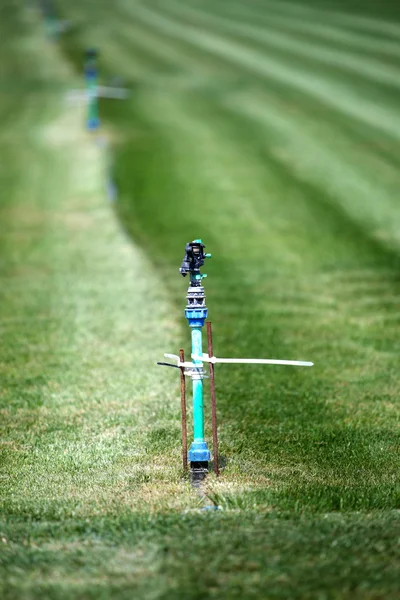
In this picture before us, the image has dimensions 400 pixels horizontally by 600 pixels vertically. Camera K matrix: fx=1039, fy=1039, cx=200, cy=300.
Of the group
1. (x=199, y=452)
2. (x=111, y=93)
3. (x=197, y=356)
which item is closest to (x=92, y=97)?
(x=111, y=93)

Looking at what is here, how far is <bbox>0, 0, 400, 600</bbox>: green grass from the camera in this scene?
6.48 m

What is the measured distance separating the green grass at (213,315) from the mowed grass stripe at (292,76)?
4.8 inches

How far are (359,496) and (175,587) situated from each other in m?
2.36

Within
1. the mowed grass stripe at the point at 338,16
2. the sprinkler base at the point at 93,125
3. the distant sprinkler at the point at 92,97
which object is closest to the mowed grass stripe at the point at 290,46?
the mowed grass stripe at the point at 338,16

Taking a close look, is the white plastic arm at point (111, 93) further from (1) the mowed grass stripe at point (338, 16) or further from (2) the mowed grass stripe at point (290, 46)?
(1) the mowed grass stripe at point (338, 16)

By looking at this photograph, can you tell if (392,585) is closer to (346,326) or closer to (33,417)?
(33,417)

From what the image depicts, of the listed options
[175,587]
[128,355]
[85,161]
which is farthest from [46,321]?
[85,161]

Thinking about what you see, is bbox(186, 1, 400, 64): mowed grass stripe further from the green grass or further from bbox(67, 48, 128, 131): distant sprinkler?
bbox(67, 48, 128, 131): distant sprinkler

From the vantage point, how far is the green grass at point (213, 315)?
21.2ft

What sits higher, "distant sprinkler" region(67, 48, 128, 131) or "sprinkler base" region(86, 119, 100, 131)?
"distant sprinkler" region(67, 48, 128, 131)

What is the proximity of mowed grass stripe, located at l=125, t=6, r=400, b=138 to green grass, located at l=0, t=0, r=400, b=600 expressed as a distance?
4.8 inches

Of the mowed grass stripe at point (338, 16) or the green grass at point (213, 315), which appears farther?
the mowed grass stripe at point (338, 16)

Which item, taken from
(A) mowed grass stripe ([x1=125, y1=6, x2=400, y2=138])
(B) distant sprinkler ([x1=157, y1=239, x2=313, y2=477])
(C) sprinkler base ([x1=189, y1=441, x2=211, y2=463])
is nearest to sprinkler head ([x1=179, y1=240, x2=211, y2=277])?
(B) distant sprinkler ([x1=157, y1=239, x2=313, y2=477])

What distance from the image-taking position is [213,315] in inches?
568
